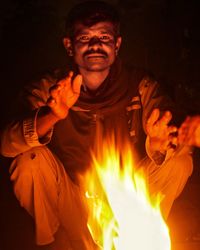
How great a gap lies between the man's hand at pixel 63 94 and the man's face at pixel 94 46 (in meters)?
0.75

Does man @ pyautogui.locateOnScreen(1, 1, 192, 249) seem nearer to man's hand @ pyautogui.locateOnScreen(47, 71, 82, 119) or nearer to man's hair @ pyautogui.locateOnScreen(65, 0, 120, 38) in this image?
man's hair @ pyautogui.locateOnScreen(65, 0, 120, 38)

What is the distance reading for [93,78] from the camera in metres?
3.98

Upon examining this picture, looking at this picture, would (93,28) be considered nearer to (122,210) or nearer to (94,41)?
(94,41)

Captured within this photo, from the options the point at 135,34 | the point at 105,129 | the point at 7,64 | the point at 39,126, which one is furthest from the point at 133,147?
the point at 7,64

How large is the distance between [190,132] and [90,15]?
124cm

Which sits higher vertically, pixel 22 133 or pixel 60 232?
pixel 22 133

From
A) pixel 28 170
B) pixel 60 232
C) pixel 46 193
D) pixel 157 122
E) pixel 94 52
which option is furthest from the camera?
pixel 94 52

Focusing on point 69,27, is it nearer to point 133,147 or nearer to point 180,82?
point 133,147

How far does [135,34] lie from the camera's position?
5.01 meters

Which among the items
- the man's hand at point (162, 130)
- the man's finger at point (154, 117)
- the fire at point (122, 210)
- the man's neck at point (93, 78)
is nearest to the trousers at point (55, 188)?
the fire at point (122, 210)

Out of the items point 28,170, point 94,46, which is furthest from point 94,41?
point 28,170

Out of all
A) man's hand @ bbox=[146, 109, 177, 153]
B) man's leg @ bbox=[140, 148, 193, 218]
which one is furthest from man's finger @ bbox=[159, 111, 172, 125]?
man's leg @ bbox=[140, 148, 193, 218]

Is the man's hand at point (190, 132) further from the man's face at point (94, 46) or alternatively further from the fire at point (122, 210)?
the man's face at point (94, 46)

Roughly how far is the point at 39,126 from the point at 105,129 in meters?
0.80
